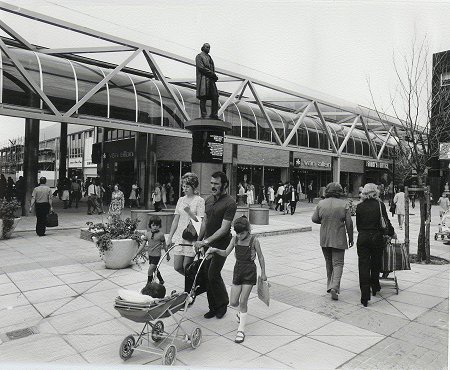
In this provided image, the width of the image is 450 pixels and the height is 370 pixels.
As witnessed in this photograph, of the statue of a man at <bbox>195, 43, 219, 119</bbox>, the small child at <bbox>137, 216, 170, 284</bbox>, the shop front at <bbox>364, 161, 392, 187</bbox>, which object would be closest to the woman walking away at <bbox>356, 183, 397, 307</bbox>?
the small child at <bbox>137, 216, 170, 284</bbox>

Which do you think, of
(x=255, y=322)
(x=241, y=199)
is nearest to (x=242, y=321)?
(x=255, y=322)

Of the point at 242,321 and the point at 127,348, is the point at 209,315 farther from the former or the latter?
the point at 127,348

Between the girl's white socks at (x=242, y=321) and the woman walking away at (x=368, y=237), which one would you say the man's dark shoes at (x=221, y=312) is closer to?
the girl's white socks at (x=242, y=321)

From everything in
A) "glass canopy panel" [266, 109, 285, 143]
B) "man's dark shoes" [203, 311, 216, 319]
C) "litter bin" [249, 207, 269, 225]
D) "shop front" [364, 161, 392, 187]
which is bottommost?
"man's dark shoes" [203, 311, 216, 319]

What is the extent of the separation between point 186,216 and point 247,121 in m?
21.0

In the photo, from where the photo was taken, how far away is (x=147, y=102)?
1991cm

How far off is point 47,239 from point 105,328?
7.41 metres

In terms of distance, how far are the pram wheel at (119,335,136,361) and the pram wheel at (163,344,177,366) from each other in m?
0.39

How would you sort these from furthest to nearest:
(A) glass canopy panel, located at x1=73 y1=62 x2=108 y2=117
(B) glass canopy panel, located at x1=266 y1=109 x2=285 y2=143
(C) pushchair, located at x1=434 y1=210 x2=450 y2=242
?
(B) glass canopy panel, located at x1=266 y1=109 x2=285 y2=143
(A) glass canopy panel, located at x1=73 y1=62 x2=108 y2=117
(C) pushchair, located at x1=434 y1=210 x2=450 y2=242

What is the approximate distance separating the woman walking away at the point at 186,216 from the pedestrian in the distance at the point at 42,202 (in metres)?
7.11

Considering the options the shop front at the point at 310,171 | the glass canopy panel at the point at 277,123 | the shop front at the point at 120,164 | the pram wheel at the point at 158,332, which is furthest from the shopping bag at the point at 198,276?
the shop front at the point at 310,171

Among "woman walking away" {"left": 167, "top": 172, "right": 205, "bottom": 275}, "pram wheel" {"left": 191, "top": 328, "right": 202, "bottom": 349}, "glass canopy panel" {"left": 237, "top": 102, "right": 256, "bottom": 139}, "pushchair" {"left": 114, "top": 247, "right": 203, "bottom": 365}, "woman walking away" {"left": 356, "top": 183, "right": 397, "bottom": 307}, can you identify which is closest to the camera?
"pushchair" {"left": 114, "top": 247, "right": 203, "bottom": 365}

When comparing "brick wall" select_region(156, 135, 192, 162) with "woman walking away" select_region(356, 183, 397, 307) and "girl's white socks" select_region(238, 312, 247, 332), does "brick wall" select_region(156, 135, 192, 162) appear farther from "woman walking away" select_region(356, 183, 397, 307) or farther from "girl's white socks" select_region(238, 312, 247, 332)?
"girl's white socks" select_region(238, 312, 247, 332)

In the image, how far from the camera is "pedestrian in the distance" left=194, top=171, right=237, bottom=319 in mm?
4918
